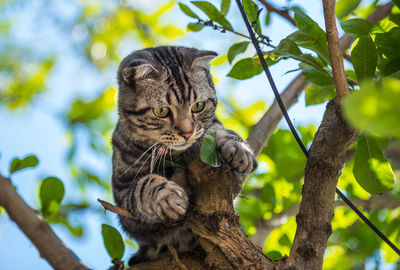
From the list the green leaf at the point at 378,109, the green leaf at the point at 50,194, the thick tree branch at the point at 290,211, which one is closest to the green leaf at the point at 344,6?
the thick tree branch at the point at 290,211

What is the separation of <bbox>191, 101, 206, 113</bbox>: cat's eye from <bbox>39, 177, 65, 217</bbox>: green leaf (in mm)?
718

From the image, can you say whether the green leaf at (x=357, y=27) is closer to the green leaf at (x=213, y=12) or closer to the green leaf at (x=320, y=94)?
the green leaf at (x=320, y=94)

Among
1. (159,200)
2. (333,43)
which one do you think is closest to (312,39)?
(333,43)

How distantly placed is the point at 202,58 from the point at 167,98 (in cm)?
26

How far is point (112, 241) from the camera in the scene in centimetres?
162

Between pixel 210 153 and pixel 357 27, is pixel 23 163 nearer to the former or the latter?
pixel 210 153

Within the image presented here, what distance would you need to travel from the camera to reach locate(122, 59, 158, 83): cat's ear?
1.64 meters

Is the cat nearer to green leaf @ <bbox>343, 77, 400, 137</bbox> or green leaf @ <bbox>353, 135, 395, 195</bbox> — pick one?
green leaf @ <bbox>353, 135, 395, 195</bbox>

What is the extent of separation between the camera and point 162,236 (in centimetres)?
165

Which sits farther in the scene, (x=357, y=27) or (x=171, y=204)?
(x=171, y=204)

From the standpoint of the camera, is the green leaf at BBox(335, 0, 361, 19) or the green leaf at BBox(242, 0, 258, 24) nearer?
the green leaf at BBox(242, 0, 258, 24)

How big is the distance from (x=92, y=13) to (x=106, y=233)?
2.14m

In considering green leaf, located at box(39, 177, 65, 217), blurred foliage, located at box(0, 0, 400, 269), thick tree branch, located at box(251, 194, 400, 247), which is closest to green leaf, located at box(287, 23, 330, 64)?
blurred foliage, located at box(0, 0, 400, 269)

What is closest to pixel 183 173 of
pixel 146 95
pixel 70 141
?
pixel 146 95
